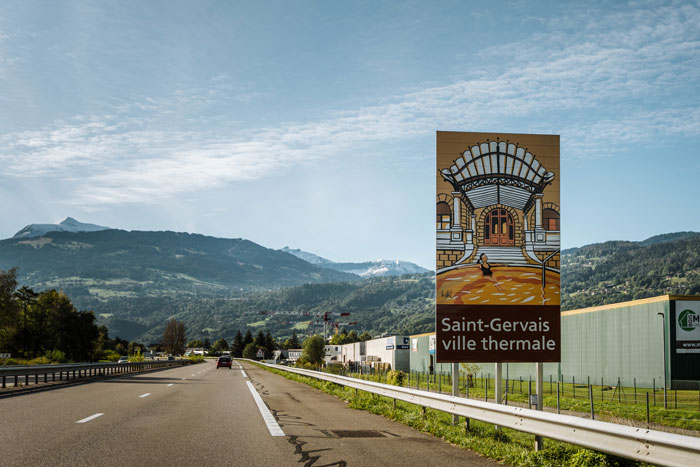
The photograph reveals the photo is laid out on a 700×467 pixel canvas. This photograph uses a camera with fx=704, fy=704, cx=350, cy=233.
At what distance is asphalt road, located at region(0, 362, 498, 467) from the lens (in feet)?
29.7

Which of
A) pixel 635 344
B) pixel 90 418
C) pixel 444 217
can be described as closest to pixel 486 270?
pixel 444 217

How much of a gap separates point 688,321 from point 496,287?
41.2 meters

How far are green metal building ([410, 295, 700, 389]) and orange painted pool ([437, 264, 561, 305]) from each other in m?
33.5

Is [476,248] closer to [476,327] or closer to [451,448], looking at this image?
[476,327]

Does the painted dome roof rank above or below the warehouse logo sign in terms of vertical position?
above

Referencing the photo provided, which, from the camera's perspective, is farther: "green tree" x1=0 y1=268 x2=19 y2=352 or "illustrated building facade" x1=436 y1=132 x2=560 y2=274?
"green tree" x1=0 y1=268 x2=19 y2=352

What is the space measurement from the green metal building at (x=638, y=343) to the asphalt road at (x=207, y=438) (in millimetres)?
32923

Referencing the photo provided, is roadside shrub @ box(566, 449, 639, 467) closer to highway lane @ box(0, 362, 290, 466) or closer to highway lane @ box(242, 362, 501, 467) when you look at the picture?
highway lane @ box(242, 362, 501, 467)

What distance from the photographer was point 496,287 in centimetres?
1427

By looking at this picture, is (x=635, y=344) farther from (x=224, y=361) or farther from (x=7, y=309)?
(x=7, y=309)

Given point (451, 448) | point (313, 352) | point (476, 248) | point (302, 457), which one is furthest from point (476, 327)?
point (313, 352)

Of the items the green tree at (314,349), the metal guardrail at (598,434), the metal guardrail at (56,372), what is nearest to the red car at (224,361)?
the metal guardrail at (56,372)

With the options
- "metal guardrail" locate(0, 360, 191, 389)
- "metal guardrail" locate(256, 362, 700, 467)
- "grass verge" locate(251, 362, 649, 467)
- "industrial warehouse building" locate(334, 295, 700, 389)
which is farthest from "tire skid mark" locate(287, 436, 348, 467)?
"industrial warehouse building" locate(334, 295, 700, 389)

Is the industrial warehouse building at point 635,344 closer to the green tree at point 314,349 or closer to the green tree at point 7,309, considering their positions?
the green tree at point 7,309
